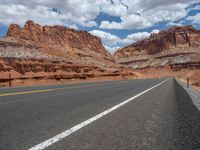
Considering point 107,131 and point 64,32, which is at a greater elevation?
point 64,32

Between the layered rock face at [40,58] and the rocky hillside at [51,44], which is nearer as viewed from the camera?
the layered rock face at [40,58]

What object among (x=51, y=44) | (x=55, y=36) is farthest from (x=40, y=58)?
(x=55, y=36)

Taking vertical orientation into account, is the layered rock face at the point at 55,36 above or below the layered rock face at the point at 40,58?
above

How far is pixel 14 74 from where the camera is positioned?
150ft

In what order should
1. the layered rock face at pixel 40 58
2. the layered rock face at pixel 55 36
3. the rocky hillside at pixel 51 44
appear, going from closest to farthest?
the layered rock face at pixel 40 58
the rocky hillside at pixel 51 44
the layered rock face at pixel 55 36

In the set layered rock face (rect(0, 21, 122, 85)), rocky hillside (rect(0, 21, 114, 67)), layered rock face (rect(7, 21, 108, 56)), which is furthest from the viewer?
layered rock face (rect(7, 21, 108, 56))

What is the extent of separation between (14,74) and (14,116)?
40.4m

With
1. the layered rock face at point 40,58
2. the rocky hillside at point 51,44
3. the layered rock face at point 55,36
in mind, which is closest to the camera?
the layered rock face at point 40,58

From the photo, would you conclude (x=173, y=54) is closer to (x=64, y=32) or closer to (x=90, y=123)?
(x=64, y=32)

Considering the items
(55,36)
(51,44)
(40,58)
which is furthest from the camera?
(55,36)

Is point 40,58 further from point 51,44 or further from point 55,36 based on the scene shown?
point 55,36

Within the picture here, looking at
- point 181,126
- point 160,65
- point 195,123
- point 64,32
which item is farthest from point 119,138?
point 160,65

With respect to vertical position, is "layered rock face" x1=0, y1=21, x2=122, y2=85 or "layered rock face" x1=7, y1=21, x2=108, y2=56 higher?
"layered rock face" x1=7, y1=21, x2=108, y2=56

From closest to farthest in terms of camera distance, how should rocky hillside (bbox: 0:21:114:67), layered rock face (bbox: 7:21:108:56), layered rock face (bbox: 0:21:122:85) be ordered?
layered rock face (bbox: 0:21:122:85), rocky hillside (bbox: 0:21:114:67), layered rock face (bbox: 7:21:108:56)
